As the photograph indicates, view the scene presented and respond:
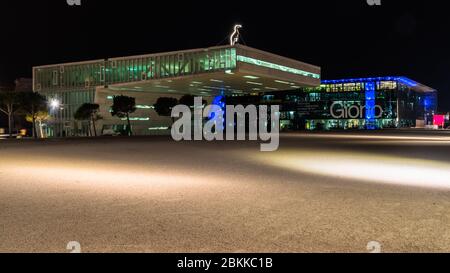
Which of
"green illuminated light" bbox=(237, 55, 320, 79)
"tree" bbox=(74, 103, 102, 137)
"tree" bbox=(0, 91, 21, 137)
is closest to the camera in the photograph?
"tree" bbox=(0, 91, 21, 137)

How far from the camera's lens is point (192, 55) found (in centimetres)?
6350

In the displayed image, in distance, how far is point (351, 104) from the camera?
116 metres

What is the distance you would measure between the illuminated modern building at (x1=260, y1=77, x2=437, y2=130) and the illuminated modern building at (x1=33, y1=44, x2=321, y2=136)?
33.3 meters

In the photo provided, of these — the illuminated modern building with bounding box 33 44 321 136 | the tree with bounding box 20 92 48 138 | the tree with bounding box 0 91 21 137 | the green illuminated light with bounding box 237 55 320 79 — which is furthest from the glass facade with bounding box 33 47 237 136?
the tree with bounding box 0 91 21 137

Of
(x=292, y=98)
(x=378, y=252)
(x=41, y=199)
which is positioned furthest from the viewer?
(x=292, y=98)

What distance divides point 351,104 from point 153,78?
218 ft

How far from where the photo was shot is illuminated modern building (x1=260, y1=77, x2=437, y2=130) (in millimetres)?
112125

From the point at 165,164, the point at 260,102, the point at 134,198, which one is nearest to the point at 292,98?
the point at 260,102

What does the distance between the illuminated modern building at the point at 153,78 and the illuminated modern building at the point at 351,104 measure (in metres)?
33.3

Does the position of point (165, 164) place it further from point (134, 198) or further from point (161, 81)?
point (161, 81)

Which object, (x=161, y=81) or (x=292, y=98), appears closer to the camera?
(x=161, y=81)

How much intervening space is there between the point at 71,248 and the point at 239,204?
449 cm

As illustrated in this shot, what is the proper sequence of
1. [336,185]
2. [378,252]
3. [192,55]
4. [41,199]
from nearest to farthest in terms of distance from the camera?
[378,252], [41,199], [336,185], [192,55]

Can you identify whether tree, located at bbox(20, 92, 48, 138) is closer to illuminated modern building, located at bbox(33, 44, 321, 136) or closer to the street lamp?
illuminated modern building, located at bbox(33, 44, 321, 136)
